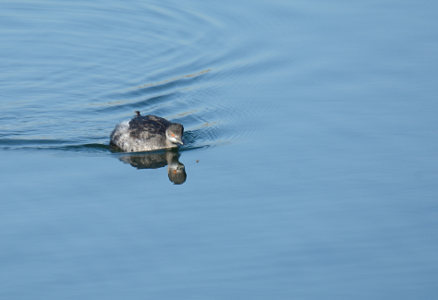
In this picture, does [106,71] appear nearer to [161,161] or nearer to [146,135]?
[146,135]

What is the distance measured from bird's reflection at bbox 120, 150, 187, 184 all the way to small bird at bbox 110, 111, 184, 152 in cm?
12

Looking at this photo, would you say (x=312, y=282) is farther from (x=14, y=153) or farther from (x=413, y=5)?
(x=413, y=5)

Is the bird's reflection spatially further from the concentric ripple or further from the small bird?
the concentric ripple

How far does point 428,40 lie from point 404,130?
471 cm

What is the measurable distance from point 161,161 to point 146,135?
0.57 m

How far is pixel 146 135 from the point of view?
1670 centimetres

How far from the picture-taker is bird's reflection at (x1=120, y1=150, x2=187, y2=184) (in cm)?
1571

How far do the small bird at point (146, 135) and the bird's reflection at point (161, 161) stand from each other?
0.12 meters

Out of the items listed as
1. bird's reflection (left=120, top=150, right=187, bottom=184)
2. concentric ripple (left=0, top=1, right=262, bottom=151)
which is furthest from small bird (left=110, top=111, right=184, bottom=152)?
concentric ripple (left=0, top=1, right=262, bottom=151)

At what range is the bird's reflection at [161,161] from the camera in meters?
15.7

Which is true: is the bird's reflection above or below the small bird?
below

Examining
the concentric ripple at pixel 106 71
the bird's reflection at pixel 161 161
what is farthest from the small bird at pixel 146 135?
the concentric ripple at pixel 106 71

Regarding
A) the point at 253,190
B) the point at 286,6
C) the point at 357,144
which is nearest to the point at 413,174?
the point at 357,144

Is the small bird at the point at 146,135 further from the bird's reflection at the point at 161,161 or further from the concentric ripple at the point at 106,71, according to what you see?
the concentric ripple at the point at 106,71
